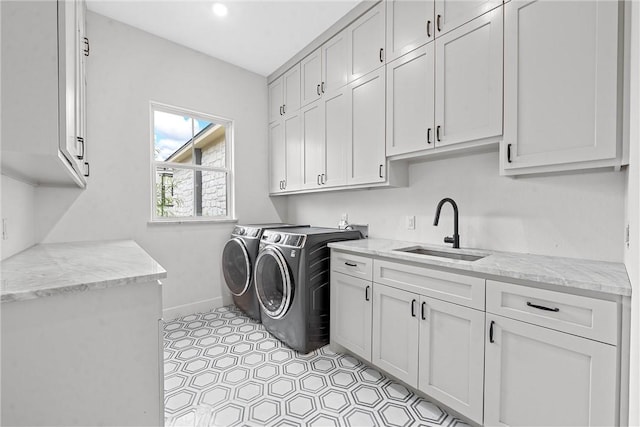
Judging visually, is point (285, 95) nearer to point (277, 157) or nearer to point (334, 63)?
point (277, 157)

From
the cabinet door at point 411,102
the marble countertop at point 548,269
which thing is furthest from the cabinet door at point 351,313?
the cabinet door at point 411,102

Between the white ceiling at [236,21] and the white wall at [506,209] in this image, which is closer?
the white wall at [506,209]

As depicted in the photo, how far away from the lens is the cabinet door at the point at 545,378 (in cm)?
104

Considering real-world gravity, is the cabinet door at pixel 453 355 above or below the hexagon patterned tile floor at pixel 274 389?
above

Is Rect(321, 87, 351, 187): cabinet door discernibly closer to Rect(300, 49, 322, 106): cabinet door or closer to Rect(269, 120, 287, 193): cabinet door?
Rect(300, 49, 322, 106): cabinet door

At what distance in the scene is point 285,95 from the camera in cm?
318

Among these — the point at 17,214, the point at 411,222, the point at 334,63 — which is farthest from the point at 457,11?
the point at 17,214

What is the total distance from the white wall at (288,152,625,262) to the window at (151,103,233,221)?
5.55 ft

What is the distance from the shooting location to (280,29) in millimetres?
2566

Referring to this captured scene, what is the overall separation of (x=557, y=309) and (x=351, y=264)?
115cm

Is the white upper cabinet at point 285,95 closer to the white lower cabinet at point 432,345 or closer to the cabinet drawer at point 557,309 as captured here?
the white lower cabinet at point 432,345

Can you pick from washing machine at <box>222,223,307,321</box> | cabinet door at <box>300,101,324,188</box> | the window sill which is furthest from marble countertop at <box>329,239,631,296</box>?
the window sill

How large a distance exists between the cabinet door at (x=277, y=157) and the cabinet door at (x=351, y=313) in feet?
5.12

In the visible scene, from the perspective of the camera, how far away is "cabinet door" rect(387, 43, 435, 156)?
1.83m
